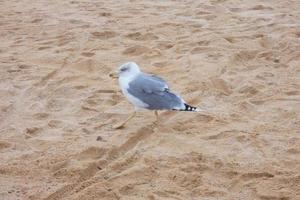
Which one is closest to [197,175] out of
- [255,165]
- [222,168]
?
[222,168]

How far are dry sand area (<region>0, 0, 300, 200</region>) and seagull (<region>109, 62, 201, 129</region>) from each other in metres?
0.22

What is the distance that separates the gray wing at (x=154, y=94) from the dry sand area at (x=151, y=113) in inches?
9.3

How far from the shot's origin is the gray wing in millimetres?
3664

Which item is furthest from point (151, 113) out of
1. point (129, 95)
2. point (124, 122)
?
point (129, 95)

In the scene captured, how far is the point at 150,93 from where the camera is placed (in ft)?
12.2

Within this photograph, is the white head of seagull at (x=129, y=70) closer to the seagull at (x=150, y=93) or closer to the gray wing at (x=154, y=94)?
the seagull at (x=150, y=93)

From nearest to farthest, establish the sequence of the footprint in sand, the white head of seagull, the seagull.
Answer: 1. the seagull
2. the white head of seagull
3. the footprint in sand

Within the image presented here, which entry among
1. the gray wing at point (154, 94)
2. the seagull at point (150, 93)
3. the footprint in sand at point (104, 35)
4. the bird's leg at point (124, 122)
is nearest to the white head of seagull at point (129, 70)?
the seagull at point (150, 93)

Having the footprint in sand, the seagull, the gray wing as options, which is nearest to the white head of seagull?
the seagull

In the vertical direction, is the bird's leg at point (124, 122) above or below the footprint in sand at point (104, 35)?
below

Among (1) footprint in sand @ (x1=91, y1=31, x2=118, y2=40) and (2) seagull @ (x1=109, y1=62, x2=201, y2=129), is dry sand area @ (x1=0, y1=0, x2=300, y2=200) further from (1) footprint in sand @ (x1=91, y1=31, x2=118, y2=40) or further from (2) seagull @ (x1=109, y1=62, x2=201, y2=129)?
(2) seagull @ (x1=109, y1=62, x2=201, y2=129)

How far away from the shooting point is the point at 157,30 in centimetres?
598

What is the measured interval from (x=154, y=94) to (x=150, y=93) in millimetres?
30

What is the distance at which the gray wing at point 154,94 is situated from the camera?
366 centimetres
